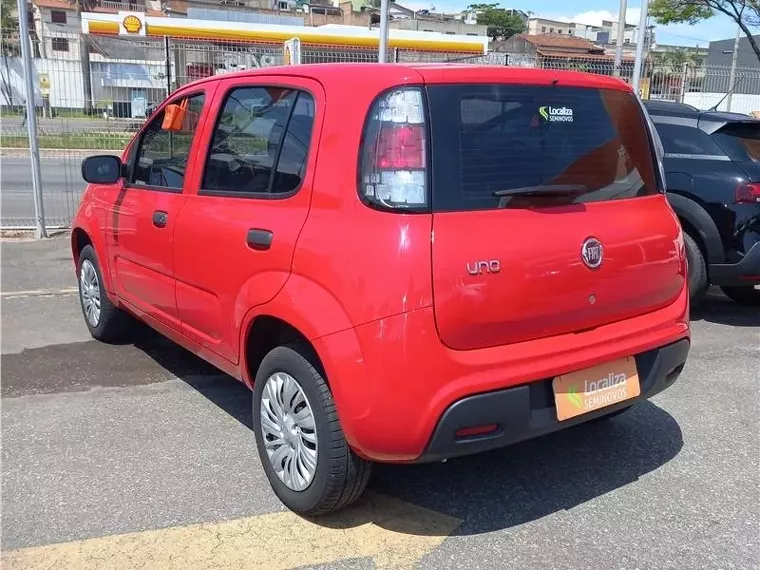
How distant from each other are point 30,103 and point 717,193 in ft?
25.3

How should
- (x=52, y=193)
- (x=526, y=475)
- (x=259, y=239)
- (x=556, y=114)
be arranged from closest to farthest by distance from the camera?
(x=556, y=114), (x=259, y=239), (x=526, y=475), (x=52, y=193)

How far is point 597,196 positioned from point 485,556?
1.53m

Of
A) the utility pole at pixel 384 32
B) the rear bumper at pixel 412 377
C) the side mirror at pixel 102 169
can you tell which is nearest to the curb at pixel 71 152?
the utility pole at pixel 384 32

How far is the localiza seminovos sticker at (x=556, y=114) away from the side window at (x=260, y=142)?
3.14 feet

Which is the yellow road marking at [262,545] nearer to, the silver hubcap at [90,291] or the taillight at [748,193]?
the silver hubcap at [90,291]

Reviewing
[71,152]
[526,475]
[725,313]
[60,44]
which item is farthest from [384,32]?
[526,475]

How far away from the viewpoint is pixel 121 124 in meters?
9.99

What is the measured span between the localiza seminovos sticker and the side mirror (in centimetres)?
274

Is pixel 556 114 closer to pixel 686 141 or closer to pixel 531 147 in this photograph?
pixel 531 147

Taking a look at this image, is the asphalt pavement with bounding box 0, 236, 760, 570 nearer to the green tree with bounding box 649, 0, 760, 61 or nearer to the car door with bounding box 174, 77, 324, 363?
the car door with bounding box 174, 77, 324, 363

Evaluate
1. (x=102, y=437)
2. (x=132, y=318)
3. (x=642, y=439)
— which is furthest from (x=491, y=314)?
(x=132, y=318)

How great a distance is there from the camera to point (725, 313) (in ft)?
21.6

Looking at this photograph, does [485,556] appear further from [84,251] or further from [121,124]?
[121,124]

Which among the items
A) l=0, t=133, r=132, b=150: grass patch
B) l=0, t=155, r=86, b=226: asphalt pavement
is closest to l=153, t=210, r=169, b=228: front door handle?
l=0, t=155, r=86, b=226: asphalt pavement
